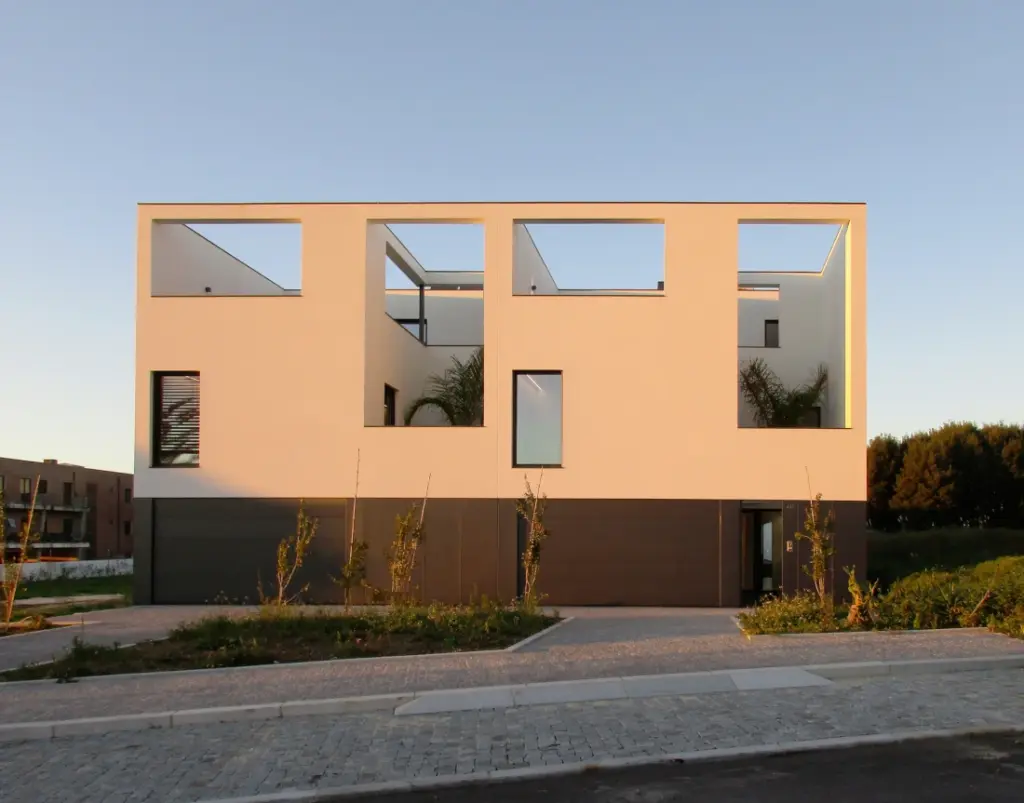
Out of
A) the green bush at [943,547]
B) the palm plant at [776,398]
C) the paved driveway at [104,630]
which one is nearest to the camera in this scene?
the paved driveway at [104,630]

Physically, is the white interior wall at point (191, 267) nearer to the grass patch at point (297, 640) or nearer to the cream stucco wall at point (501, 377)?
the cream stucco wall at point (501, 377)

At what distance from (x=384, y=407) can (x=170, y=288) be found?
5140 mm

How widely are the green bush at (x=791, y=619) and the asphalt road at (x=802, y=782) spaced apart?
635cm

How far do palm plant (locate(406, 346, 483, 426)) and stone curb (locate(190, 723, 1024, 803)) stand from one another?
14.0 metres

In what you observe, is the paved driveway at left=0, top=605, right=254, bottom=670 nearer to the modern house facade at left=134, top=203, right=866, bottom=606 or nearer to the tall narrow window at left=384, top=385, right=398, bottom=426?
the modern house facade at left=134, top=203, right=866, bottom=606

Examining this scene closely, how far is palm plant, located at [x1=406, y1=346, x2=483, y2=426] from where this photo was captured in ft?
72.1

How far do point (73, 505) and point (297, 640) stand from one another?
53147mm

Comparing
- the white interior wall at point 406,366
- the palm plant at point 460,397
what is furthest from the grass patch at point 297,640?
the palm plant at point 460,397

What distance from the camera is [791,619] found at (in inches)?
573

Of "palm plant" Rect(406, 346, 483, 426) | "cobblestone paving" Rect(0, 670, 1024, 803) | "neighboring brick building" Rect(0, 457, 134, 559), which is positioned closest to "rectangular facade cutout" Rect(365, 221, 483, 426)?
"palm plant" Rect(406, 346, 483, 426)

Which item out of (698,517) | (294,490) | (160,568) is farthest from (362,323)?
(698,517)

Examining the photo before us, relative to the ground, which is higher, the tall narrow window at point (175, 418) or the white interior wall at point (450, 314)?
the white interior wall at point (450, 314)

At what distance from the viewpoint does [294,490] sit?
20.3m

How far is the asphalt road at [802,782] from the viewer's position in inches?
261
